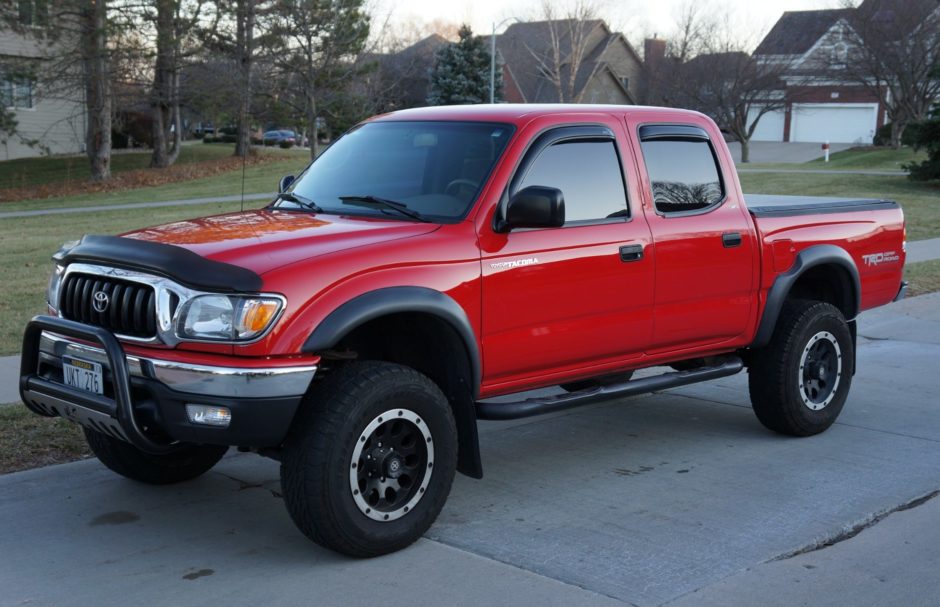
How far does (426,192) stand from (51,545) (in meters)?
2.39

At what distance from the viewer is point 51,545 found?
4887mm

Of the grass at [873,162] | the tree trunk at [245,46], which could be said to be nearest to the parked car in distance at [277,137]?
the tree trunk at [245,46]

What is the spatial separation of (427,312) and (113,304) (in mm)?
1335

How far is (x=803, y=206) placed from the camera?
22.9ft

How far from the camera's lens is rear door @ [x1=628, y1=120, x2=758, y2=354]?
6039 mm

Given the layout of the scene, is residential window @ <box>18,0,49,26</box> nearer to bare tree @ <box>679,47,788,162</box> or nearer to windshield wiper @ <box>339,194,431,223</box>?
bare tree @ <box>679,47,788,162</box>

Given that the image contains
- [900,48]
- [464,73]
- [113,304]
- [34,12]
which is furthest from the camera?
[464,73]

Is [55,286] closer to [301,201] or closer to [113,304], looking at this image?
[113,304]

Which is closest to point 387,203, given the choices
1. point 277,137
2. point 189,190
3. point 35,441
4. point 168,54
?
point 35,441

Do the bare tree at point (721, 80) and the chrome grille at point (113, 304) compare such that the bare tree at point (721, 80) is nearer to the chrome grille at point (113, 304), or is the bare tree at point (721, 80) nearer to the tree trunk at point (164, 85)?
the tree trunk at point (164, 85)

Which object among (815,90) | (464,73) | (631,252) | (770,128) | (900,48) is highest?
(900,48)

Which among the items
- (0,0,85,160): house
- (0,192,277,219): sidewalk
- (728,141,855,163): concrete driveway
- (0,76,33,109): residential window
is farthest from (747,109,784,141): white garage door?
(0,192,277,219): sidewalk

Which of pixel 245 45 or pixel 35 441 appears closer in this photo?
pixel 35 441

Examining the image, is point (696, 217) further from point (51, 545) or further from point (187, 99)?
point (187, 99)
